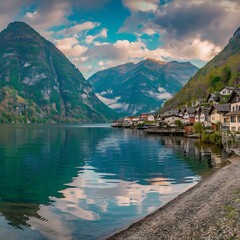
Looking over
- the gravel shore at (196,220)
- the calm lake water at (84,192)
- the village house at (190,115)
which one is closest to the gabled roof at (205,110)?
the village house at (190,115)

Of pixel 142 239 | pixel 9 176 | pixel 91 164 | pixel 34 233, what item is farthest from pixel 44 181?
pixel 142 239

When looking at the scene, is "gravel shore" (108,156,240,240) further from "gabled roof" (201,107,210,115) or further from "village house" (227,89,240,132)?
"gabled roof" (201,107,210,115)

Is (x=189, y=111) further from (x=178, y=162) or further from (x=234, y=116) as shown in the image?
(x=178, y=162)

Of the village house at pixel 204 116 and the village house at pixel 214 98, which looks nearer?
the village house at pixel 204 116

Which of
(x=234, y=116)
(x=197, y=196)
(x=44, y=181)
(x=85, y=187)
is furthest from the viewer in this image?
(x=234, y=116)

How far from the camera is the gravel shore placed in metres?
21.6

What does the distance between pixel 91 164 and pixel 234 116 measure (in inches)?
1985

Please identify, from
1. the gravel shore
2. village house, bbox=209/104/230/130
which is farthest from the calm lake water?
village house, bbox=209/104/230/130

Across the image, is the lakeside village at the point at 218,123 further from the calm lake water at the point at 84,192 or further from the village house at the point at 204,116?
the calm lake water at the point at 84,192

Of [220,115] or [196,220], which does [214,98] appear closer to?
[220,115]

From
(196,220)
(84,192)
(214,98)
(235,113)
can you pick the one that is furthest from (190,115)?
(196,220)

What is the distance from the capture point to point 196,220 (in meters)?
24.9

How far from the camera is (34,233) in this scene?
2591cm

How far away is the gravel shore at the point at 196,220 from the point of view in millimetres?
21594
